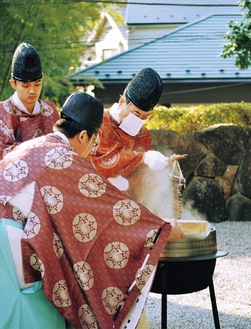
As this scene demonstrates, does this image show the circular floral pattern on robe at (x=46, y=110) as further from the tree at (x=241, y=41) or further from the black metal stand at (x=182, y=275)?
the tree at (x=241, y=41)

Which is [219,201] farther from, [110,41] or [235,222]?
[110,41]

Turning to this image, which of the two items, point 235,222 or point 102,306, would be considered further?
point 235,222

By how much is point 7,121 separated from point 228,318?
2333 millimetres

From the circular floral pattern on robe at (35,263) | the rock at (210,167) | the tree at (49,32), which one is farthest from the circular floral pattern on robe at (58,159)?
the tree at (49,32)

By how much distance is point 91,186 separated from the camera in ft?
12.2

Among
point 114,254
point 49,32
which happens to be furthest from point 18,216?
point 49,32

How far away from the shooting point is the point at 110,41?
28875 millimetres

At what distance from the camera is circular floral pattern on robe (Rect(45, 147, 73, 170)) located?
12.1 feet

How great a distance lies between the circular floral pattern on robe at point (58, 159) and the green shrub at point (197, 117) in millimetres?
8044

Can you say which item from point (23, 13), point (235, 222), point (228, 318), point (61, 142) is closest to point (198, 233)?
point (61, 142)

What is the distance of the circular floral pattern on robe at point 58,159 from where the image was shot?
3.69m

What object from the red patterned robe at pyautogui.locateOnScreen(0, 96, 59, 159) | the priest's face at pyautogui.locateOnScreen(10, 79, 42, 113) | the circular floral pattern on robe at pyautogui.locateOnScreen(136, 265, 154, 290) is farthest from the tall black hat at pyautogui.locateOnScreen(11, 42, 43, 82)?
the circular floral pattern on robe at pyautogui.locateOnScreen(136, 265, 154, 290)

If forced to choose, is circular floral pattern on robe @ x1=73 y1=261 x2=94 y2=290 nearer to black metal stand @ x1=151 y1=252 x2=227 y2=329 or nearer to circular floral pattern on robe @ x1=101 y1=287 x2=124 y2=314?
circular floral pattern on robe @ x1=101 y1=287 x2=124 y2=314

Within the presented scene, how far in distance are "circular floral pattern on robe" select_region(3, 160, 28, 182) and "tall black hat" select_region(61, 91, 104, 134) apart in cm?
33
